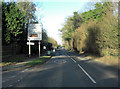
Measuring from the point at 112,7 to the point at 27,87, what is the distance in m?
15.1

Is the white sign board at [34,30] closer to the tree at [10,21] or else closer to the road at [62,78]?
the tree at [10,21]

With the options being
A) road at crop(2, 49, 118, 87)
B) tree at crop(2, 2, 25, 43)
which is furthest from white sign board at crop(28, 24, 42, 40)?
road at crop(2, 49, 118, 87)

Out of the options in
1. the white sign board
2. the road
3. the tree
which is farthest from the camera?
the white sign board

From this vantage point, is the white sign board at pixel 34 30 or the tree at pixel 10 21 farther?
the white sign board at pixel 34 30

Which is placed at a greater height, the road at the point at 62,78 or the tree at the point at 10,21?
A: the tree at the point at 10,21

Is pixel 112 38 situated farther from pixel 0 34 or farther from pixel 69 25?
pixel 69 25

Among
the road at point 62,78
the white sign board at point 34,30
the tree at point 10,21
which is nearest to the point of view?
the road at point 62,78

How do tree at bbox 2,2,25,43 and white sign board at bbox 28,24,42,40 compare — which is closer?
tree at bbox 2,2,25,43

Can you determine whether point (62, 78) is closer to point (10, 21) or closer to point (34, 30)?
point (10, 21)

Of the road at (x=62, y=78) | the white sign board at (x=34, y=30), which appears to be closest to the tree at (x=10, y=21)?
the road at (x=62, y=78)

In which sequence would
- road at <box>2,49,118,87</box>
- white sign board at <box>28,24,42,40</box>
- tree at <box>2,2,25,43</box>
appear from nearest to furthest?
road at <box>2,49,118,87</box>
tree at <box>2,2,25,43</box>
white sign board at <box>28,24,42,40</box>

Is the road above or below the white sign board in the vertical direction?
below

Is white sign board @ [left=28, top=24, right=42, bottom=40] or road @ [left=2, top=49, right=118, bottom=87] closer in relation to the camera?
road @ [left=2, top=49, right=118, bottom=87]

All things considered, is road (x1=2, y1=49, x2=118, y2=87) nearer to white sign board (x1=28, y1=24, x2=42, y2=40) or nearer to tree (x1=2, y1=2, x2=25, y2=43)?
tree (x1=2, y1=2, x2=25, y2=43)
